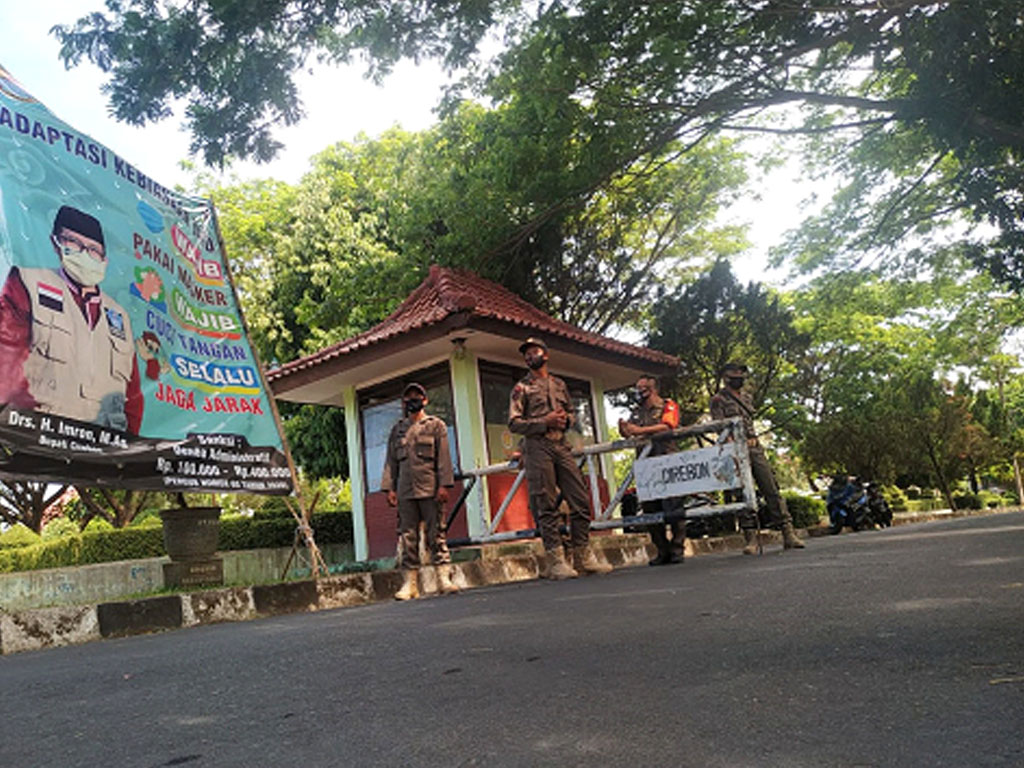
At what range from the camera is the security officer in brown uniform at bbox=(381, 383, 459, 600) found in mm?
7281

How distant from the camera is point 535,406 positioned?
7348 millimetres

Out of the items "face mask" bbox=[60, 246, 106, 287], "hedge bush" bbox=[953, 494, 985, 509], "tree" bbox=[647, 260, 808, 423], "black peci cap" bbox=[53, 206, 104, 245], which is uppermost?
"tree" bbox=[647, 260, 808, 423]

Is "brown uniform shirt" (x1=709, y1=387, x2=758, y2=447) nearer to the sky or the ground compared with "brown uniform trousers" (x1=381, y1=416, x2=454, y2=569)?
nearer to the sky

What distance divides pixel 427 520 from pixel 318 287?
12.4 m

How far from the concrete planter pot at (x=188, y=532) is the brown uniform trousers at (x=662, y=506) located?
5092mm

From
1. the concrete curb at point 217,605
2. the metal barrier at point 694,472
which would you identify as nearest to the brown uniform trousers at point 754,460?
the metal barrier at point 694,472

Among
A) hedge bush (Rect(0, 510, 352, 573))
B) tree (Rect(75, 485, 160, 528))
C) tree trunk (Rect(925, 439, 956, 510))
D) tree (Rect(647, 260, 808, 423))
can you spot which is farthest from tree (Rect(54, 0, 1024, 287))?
tree (Rect(75, 485, 160, 528))

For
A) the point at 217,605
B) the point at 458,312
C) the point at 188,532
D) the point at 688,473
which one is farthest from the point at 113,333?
the point at 688,473

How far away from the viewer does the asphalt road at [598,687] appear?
1.86 metres

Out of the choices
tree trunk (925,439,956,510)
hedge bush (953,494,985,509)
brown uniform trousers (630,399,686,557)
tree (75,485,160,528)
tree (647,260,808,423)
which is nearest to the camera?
brown uniform trousers (630,399,686,557)

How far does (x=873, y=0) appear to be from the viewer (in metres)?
7.89

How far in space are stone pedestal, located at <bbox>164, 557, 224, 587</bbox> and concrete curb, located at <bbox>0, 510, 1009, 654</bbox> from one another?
8.98ft

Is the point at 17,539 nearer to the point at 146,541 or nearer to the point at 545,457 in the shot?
the point at 146,541

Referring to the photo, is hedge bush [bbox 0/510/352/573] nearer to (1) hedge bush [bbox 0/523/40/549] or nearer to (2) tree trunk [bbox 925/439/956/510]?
(1) hedge bush [bbox 0/523/40/549]
